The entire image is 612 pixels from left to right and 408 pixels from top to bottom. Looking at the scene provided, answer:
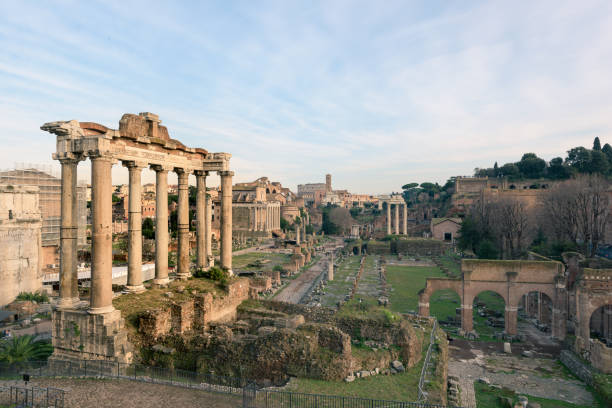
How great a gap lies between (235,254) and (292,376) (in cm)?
5131

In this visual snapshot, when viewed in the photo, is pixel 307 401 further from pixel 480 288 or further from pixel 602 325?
pixel 602 325

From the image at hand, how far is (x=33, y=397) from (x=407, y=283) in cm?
3608

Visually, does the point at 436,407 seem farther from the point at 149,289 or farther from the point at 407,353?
the point at 149,289

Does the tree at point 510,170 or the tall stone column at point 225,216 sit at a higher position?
the tree at point 510,170

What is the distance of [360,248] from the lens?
7112 centimetres

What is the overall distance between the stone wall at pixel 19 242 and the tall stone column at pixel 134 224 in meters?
19.3

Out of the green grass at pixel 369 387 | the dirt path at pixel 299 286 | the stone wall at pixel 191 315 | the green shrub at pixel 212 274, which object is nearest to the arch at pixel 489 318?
the dirt path at pixel 299 286

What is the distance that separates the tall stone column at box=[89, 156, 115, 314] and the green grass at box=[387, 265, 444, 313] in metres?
22.4

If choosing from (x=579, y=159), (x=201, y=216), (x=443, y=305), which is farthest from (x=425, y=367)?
(x=579, y=159)

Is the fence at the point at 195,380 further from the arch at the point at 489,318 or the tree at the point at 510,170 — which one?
the tree at the point at 510,170

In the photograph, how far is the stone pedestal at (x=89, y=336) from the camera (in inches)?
480

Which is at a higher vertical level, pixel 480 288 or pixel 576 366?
pixel 480 288

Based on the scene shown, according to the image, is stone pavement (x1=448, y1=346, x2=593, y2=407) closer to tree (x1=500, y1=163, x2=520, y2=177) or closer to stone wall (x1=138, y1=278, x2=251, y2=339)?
stone wall (x1=138, y1=278, x2=251, y2=339)

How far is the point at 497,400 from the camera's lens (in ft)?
51.0
